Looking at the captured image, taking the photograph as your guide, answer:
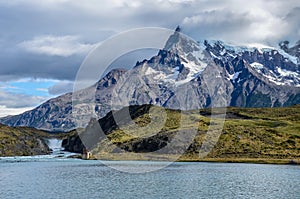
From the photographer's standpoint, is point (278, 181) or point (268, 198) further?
point (278, 181)

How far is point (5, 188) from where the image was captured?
109m

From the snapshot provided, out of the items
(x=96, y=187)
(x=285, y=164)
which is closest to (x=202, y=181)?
(x=96, y=187)

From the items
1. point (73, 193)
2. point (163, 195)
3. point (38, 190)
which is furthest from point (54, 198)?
point (163, 195)

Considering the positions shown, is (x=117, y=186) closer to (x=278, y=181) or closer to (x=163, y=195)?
(x=163, y=195)

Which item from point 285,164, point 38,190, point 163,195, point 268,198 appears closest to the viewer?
point 268,198

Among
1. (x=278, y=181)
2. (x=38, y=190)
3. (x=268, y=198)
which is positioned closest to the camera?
(x=268, y=198)

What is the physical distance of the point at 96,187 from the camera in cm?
10938

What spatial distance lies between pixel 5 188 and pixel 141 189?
33576 millimetres

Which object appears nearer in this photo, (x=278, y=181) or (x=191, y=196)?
(x=191, y=196)

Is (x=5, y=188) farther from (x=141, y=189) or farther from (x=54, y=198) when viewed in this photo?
(x=141, y=189)

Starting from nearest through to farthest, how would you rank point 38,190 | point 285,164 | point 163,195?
point 163,195
point 38,190
point 285,164

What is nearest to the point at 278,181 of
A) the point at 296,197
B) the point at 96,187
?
the point at 296,197

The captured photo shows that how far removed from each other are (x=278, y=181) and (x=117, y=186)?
143ft

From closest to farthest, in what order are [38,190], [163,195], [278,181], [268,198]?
1. [268,198]
2. [163,195]
3. [38,190]
4. [278,181]
